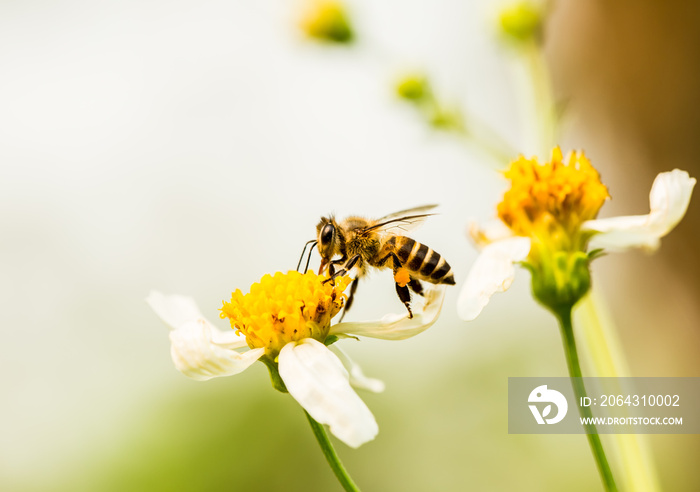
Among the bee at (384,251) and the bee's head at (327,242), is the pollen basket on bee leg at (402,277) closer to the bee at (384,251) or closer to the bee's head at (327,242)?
the bee at (384,251)

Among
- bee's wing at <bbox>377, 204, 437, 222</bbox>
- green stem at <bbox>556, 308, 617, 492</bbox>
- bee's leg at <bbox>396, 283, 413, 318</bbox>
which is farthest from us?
bee's wing at <bbox>377, 204, 437, 222</bbox>

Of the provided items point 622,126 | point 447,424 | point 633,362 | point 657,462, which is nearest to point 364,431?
point 622,126

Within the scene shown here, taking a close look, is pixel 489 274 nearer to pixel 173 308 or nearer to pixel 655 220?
pixel 655 220

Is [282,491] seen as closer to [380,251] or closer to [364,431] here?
[380,251]

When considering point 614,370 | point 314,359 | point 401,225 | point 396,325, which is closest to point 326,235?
point 401,225

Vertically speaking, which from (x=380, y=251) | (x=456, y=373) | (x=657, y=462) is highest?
(x=456, y=373)

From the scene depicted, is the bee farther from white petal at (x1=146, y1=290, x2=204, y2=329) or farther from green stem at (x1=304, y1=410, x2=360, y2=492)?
green stem at (x1=304, y1=410, x2=360, y2=492)

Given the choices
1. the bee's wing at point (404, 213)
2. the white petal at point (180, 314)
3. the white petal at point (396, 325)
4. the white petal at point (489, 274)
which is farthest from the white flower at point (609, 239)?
the white petal at point (180, 314)

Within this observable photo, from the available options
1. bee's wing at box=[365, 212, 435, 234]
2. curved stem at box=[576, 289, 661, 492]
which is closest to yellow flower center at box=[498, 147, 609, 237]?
curved stem at box=[576, 289, 661, 492]
